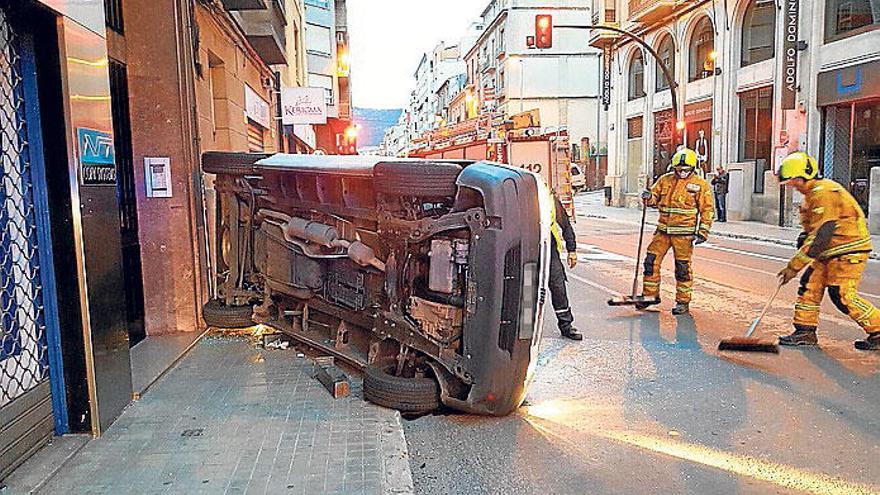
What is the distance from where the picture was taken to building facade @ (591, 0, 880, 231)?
57.0 ft

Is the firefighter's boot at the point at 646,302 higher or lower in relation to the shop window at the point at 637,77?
lower

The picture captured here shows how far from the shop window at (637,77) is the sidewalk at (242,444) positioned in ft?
96.1

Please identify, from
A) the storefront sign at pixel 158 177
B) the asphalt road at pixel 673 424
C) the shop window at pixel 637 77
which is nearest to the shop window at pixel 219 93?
the storefront sign at pixel 158 177

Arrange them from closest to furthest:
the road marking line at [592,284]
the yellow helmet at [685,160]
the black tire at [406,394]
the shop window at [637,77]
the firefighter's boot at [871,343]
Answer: the black tire at [406,394]
the firefighter's boot at [871,343]
the yellow helmet at [685,160]
the road marking line at [592,284]
the shop window at [637,77]

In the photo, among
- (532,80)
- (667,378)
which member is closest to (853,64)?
(667,378)

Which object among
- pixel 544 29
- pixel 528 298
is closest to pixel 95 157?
pixel 528 298

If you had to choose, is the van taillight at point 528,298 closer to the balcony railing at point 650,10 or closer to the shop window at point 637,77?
the balcony railing at point 650,10

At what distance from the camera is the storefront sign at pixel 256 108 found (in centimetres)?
1169

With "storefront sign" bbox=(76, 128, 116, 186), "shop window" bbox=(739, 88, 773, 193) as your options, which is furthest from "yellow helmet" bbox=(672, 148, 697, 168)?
"shop window" bbox=(739, 88, 773, 193)

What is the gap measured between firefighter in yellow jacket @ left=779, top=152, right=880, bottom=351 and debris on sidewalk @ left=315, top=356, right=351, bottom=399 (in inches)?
166

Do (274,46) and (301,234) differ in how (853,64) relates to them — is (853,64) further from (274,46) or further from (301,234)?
(301,234)

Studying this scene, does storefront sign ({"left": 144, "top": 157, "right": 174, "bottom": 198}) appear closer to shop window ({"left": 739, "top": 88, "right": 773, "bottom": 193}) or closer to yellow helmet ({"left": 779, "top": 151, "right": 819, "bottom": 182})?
yellow helmet ({"left": 779, "top": 151, "right": 819, "bottom": 182})

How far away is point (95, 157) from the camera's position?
4246mm

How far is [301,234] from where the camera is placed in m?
5.56
